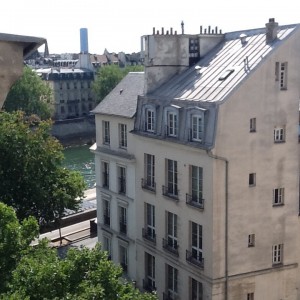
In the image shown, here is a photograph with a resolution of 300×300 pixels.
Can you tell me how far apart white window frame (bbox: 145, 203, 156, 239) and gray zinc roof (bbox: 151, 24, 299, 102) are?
17.8 ft

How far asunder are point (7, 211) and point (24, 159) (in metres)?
16.9

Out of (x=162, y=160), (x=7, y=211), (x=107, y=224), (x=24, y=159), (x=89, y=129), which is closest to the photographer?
(x=7, y=211)

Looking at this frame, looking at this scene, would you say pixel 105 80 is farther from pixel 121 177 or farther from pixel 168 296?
pixel 168 296

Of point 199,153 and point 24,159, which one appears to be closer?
point 199,153

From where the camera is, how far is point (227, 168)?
21953 millimetres

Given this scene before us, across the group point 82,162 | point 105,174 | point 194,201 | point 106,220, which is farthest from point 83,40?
point 194,201

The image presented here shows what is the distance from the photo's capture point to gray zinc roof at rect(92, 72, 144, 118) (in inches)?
1079

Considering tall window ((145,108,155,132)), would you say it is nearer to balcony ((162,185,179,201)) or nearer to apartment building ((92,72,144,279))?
apartment building ((92,72,144,279))

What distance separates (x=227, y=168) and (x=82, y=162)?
50.8m

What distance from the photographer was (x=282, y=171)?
2327 centimetres

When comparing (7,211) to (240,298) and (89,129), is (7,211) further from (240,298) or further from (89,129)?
(89,129)

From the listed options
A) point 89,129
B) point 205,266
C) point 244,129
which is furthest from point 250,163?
point 89,129

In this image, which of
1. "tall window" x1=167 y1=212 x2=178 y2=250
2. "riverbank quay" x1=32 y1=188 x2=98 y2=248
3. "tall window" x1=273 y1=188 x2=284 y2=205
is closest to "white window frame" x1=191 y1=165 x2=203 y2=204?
"tall window" x1=167 y1=212 x2=178 y2=250

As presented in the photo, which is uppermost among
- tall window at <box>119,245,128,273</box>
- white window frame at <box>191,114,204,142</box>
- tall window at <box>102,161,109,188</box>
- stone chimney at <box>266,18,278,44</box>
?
stone chimney at <box>266,18,278,44</box>
